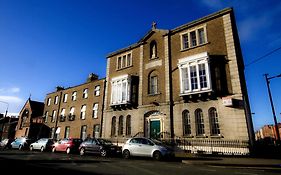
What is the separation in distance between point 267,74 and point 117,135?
1862 centimetres

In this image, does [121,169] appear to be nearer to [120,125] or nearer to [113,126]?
[120,125]

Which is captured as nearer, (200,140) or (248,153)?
(248,153)

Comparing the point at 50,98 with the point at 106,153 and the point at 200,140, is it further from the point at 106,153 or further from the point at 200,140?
the point at 200,140

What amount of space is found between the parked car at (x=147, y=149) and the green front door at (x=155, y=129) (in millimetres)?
5608

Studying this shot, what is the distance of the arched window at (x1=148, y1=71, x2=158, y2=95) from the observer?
2257 centimetres

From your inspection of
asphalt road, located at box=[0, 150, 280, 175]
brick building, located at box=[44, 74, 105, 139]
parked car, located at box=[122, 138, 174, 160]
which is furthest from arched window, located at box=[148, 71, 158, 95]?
asphalt road, located at box=[0, 150, 280, 175]

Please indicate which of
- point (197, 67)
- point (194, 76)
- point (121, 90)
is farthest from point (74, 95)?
point (197, 67)

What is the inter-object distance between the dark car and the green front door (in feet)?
15.1

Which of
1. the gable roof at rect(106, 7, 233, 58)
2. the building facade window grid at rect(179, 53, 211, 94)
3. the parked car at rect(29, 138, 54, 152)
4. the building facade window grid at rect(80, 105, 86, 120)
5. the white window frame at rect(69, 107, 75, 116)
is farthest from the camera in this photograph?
the white window frame at rect(69, 107, 75, 116)

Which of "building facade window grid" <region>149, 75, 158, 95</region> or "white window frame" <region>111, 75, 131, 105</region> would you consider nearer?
"building facade window grid" <region>149, 75, 158, 95</region>

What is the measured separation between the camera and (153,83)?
75.3 feet

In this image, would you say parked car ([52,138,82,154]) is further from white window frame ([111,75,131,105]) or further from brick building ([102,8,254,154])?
white window frame ([111,75,131,105])

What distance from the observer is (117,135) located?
23.8 m

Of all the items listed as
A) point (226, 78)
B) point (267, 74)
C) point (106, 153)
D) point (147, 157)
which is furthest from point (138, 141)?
point (267, 74)
